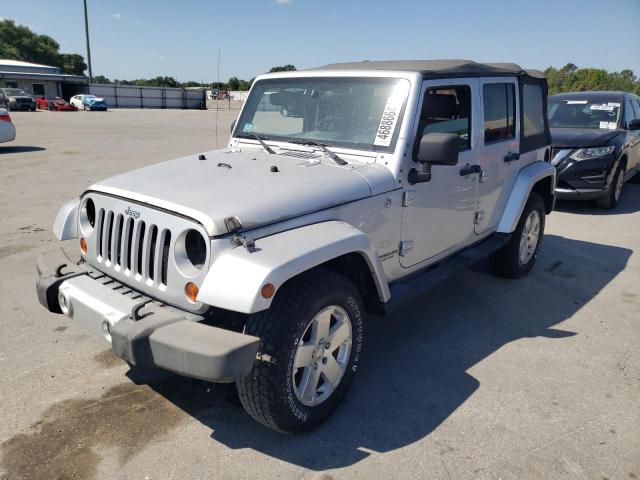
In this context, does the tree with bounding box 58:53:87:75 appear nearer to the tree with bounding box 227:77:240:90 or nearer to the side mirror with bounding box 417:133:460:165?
the tree with bounding box 227:77:240:90

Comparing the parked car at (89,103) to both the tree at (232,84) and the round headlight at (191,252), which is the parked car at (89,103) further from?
the round headlight at (191,252)

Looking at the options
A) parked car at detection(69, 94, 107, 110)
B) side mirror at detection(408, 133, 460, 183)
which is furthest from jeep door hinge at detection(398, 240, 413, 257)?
parked car at detection(69, 94, 107, 110)

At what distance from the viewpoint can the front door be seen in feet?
11.7

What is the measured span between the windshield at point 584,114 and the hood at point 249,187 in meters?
7.21

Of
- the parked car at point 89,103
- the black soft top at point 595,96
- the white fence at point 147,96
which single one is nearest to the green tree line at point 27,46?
the white fence at point 147,96

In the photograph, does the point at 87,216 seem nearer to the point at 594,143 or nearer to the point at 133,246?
the point at 133,246

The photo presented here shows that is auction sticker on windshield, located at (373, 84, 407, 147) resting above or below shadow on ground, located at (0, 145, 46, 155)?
above

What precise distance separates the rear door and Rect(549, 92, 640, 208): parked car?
3.74 meters

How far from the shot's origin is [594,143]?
26.9 feet

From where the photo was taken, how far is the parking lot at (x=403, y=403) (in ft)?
8.72

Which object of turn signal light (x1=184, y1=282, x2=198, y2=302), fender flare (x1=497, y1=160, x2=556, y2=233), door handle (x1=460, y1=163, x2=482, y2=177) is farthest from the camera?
fender flare (x1=497, y1=160, x2=556, y2=233)

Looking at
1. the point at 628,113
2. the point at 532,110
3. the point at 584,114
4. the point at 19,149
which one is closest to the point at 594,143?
the point at 584,114

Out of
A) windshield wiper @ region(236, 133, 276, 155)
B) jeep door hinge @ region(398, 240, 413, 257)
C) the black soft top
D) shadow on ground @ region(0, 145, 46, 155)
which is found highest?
the black soft top

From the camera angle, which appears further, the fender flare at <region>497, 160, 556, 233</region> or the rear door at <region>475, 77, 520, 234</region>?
the fender flare at <region>497, 160, 556, 233</region>
